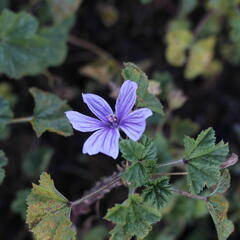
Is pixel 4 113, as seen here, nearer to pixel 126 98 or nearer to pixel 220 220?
pixel 126 98

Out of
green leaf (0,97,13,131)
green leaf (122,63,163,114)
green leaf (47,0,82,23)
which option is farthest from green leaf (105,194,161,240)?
green leaf (47,0,82,23)

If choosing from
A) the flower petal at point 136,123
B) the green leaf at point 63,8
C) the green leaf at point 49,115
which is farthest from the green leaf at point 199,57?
the flower petal at point 136,123

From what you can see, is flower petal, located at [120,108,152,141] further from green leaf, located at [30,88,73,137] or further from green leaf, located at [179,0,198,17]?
green leaf, located at [179,0,198,17]

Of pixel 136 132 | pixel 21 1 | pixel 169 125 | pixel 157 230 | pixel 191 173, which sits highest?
pixel 136 132

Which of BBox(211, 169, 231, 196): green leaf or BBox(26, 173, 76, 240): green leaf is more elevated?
BBox(211, 169, 231, 196): green leaf

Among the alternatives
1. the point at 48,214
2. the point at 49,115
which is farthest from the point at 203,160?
the point at 49,115

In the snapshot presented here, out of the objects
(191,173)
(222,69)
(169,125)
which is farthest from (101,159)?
(191,173)

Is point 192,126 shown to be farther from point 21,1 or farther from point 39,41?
point 21,1
